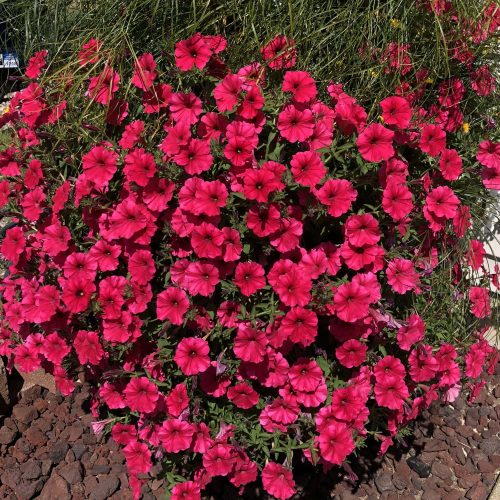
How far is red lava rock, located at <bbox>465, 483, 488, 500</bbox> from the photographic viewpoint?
2.56m

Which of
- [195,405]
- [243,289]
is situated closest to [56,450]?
[195,405]

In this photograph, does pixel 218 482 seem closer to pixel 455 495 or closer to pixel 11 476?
pixel 11 476

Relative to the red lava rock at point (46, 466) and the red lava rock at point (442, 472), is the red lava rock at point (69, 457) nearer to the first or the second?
the red lava rock at point (46, 466)

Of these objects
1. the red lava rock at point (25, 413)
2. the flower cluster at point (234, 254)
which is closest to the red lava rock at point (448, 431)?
the flower cluster at point (234, 254)

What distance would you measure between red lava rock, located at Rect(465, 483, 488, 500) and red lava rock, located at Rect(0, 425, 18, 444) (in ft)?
6.18

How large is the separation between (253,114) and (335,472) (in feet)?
4.97

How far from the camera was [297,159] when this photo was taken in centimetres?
185

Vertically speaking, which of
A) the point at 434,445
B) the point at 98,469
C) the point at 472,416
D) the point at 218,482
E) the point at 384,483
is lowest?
the point at 472,416

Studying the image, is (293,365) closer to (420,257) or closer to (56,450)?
(420,257)

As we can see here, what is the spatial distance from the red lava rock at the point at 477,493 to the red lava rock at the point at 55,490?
5.21 feet

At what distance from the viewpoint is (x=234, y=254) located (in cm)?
183

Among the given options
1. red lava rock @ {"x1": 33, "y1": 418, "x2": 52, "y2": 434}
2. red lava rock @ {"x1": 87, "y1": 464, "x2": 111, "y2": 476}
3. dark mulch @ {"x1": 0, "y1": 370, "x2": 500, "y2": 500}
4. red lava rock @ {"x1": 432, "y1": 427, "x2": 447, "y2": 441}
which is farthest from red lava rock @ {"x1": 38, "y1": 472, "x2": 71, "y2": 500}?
red lava rock @ {"x1": 432, "y1": 427, "x2": 447, "y2": 441}

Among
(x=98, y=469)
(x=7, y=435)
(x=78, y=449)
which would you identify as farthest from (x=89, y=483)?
(x=7, y=435)

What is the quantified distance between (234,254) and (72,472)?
1.32 m
